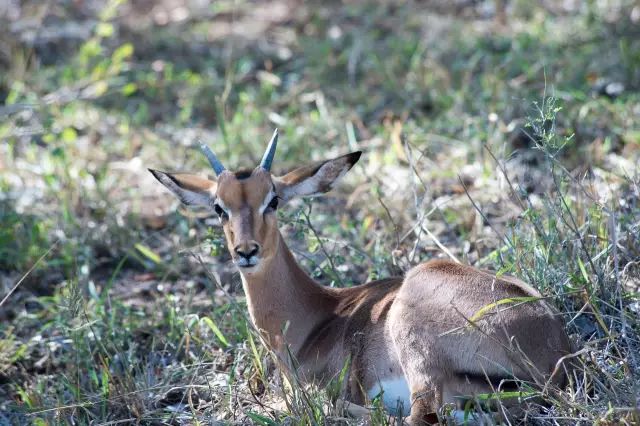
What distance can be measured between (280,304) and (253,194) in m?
0.66

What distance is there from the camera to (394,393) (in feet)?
15.8

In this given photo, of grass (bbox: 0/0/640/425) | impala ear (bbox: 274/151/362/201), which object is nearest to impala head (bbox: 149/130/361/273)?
impala ear (bbox: 274/151/362/201)

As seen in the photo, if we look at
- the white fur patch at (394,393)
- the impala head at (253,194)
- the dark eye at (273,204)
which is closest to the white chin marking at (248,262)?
the impala head at (253,194)

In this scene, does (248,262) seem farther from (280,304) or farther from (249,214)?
(280,304)

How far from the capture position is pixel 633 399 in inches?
158

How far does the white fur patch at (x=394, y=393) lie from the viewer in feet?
15.5

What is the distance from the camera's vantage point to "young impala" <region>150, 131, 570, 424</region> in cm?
444

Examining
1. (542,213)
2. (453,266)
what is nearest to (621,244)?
(542,213)

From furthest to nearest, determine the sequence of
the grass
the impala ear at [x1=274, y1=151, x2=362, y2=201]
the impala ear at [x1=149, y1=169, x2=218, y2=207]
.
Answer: the impala ear at [x1=149, y1=169, x2=218, y2=207] → the impala ear at [x1=274, y1=151, x2=362, y2=201] → the grass

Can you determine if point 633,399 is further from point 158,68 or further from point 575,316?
point 158,68

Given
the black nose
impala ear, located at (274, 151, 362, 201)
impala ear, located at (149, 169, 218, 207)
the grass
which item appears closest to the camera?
the black nose

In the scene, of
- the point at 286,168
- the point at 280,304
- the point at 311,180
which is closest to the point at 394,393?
the point at 280,304

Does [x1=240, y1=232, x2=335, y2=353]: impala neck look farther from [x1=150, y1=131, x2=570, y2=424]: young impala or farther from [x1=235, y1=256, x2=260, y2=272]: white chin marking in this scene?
[x1=235, y1=256, x2=260, y2=272]: white chin marking

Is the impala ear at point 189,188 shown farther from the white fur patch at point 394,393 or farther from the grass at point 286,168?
the white fur patch at point 394,393
